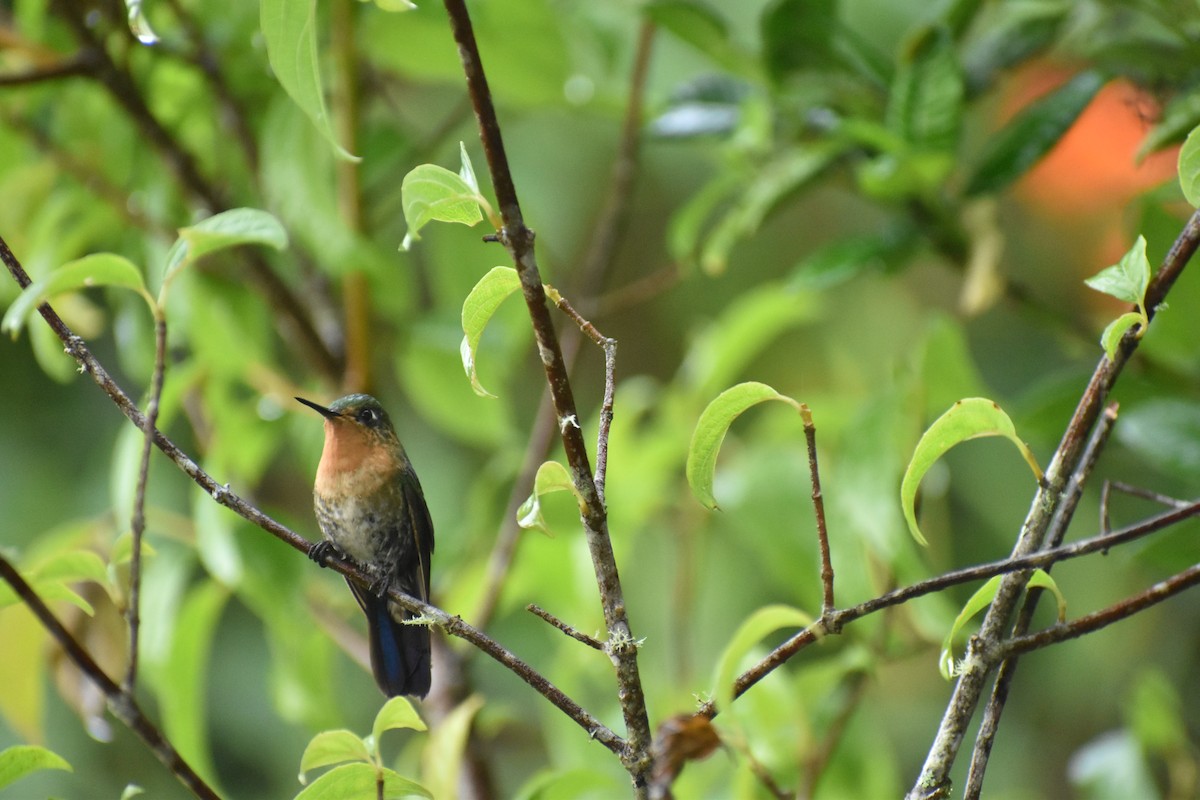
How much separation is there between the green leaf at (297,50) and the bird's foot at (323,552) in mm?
325

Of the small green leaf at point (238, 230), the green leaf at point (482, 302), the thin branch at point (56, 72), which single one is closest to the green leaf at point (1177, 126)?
the green leaf at point (482, 302)

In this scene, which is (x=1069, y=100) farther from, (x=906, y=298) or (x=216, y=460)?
(x=906, y=298)

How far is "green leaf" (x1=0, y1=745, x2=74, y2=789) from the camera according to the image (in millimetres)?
854

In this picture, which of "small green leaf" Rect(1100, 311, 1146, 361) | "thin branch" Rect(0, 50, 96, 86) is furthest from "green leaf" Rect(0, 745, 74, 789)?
"thin branch" Rect(0, 50, 96, 86)

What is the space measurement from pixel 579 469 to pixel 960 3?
3.19ft

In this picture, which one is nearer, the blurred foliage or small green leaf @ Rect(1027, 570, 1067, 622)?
small green leaf @ Rect(1027, 570, 1067, 622)

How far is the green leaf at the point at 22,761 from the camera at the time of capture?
85cm

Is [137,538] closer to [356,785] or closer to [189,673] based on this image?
[356,785]

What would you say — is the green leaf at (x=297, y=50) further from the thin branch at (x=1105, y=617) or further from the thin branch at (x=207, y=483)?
the thin branch at (x=1105, y=617)

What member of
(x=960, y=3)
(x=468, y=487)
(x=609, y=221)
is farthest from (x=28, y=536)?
(x=960, y=3)

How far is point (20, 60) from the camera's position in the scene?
1.72 metres

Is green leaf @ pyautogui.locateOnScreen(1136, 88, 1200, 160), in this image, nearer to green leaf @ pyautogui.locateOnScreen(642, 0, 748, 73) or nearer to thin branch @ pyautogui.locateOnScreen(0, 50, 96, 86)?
green leaf @ pyautogui.locateOnScreen(642, 0, 748, 73)

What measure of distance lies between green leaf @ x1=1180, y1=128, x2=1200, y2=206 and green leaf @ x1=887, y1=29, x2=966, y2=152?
1.67 feet

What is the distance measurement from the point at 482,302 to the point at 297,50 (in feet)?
0.71
